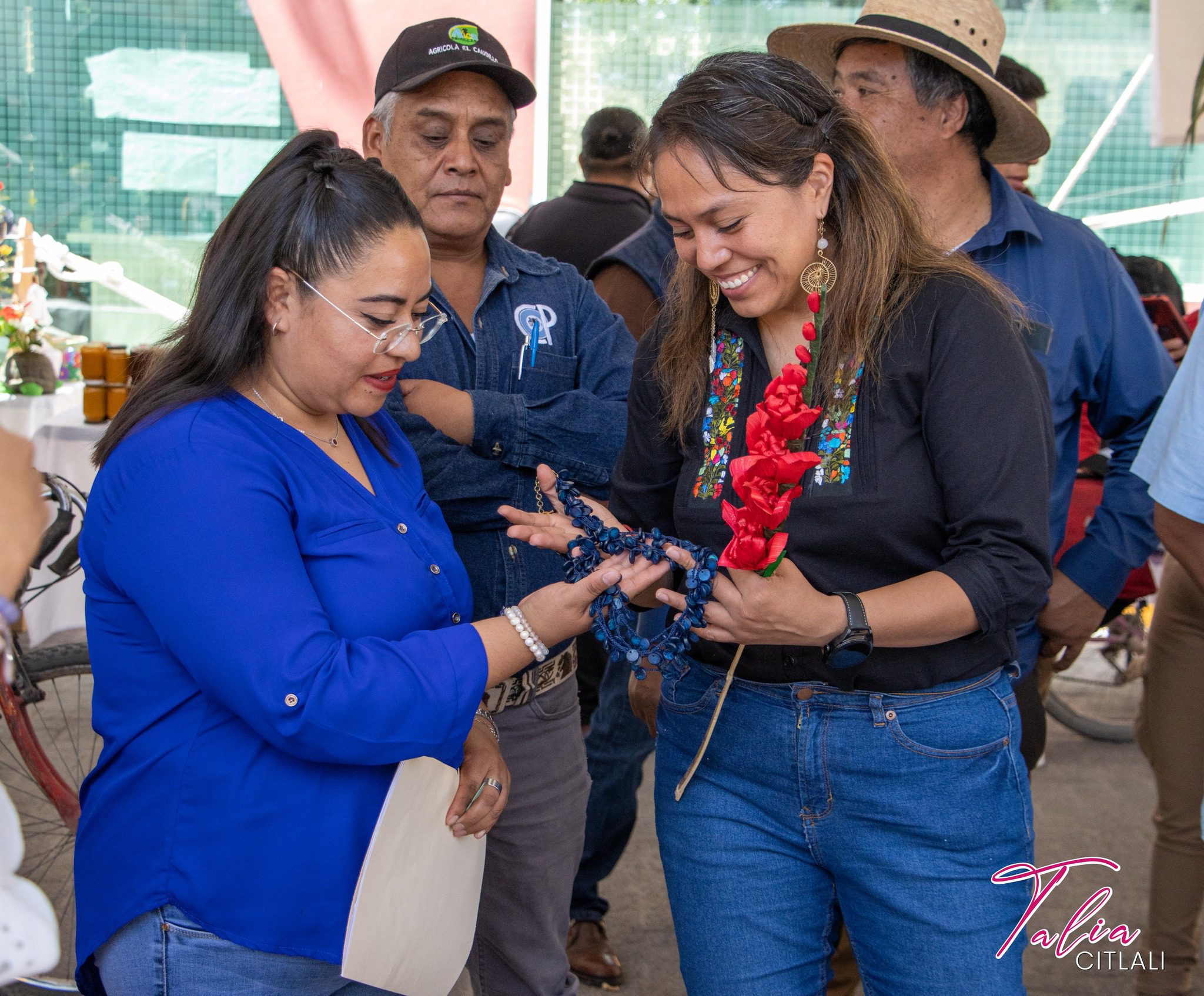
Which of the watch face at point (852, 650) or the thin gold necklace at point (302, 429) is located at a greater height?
the thin gold necklace at point (302, 429)

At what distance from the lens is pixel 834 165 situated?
1.62m

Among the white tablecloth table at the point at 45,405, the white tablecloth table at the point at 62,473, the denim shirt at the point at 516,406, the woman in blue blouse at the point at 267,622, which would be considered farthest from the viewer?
the white tablecloth table at the point at 45,405

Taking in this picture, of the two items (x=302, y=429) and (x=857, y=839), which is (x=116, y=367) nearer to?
(x=302, y=429)

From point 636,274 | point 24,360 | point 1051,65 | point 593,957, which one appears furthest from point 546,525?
point 1051,65

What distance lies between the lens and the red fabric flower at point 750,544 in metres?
1.29

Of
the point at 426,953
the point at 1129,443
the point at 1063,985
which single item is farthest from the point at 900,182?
the point at 1063,985

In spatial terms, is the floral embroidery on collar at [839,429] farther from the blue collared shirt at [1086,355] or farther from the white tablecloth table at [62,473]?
the white tablecloth table at [62,473]

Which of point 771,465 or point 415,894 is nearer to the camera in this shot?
point 771,465

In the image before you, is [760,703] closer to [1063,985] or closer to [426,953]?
[426,953]

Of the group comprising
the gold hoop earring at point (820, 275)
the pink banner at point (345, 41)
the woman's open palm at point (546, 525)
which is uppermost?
the pink banner at point (345, 41)

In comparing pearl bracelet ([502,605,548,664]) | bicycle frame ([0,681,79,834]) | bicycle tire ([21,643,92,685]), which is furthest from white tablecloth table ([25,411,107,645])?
pearl bracelet ([502,605,548,664])

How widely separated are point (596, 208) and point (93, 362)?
2.07 meters

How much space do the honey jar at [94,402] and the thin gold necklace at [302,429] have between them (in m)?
3.31

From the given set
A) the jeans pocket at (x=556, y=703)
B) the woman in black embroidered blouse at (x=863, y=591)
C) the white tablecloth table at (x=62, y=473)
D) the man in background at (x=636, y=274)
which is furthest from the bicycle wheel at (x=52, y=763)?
the woman in black embroidered blouse at (x=863, y=591)
